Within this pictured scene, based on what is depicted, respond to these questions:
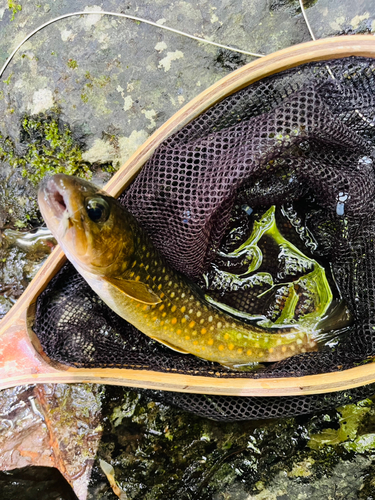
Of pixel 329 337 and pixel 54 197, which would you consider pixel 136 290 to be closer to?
pixel 54 197

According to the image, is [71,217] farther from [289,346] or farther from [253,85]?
[289,346]

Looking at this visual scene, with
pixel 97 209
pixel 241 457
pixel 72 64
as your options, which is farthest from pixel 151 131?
pixel 241 457

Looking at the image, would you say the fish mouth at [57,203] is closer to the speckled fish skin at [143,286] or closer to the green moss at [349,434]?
the speckled fish skin at [143,286]

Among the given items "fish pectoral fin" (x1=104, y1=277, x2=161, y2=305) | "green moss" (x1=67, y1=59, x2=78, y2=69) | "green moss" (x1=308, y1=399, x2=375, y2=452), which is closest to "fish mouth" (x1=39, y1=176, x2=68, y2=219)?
"fish pectoral fin" (x1=104, y1=277, x2=161, y2=305)

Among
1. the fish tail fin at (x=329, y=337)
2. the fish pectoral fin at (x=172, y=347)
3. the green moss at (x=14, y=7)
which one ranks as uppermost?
the green moss at (x=14, y=7)

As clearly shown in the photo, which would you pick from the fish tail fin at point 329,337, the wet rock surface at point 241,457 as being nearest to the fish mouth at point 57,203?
the wet rock surface at point 241,457

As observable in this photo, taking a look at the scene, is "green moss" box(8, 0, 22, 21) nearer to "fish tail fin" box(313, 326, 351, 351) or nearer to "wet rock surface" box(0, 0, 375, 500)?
"wet rock surface" box(0, 0, 375, 500)
